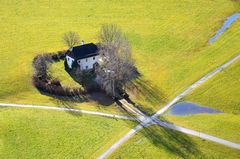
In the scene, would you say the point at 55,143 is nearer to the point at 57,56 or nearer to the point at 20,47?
the point at 57,56

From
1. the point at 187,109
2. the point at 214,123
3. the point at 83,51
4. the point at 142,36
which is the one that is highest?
the point at 83,51

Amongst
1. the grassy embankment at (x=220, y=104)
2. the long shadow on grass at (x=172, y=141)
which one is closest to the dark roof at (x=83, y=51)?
the grassy embankment at (x=220, y=104)

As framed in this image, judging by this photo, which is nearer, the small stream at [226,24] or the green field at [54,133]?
the green field at [54,133]

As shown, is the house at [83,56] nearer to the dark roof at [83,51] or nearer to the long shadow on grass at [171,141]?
the dark roof at [83,51]

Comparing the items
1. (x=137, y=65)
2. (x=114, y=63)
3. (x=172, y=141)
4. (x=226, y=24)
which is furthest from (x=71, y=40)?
(x=226, y=24)

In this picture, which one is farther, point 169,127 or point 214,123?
point 169,127

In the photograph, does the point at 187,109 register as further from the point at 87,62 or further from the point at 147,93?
the point at 87,62

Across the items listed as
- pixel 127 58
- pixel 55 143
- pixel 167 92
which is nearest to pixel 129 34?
pixel 127 58

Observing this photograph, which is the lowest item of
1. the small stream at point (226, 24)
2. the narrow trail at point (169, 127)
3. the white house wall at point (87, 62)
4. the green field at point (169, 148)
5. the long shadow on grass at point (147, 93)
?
the green field at point (169, 148)
